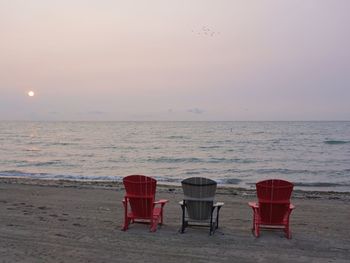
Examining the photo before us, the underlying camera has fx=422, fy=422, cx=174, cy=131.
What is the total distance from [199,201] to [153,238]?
946mm

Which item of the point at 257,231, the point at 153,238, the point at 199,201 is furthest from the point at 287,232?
the point at 153,238

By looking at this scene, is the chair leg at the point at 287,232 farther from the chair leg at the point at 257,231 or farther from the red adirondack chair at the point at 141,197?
the red adirondack chair at the point at 141,197

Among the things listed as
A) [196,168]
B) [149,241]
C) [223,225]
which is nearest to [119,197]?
[223,225]

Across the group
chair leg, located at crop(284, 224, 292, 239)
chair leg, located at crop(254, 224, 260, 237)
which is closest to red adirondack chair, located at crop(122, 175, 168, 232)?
chair leg, located at crop(254, 224, 260, 237)

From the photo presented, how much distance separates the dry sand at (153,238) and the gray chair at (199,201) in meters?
0.23

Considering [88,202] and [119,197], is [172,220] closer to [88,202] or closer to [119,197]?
[88,202]

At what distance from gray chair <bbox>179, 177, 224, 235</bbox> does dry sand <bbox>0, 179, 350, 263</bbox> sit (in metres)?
0.23

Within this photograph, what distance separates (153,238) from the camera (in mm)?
6688

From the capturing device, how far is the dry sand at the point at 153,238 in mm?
5734

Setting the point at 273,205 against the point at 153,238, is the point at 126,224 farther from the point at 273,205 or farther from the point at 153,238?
the point at 273,205

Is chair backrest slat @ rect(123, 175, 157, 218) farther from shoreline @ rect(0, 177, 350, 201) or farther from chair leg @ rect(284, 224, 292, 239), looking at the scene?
shoreline @ rect(0, 177, 350, 201)

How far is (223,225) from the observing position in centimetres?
784

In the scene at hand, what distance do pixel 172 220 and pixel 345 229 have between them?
321 cm

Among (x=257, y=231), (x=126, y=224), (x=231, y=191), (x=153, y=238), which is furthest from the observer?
(x=231, y=191)
